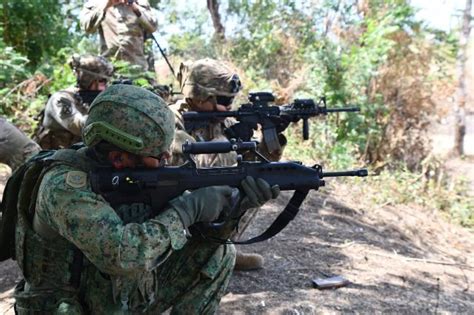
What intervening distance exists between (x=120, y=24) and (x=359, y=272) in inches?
170

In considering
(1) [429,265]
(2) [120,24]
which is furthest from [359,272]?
(2) [120,24]

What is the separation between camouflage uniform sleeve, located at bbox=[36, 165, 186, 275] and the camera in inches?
77.9

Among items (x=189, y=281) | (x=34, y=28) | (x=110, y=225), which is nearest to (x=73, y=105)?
(x=189, y=281)

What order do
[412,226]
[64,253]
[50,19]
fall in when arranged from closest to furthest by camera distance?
[64,253] → [412,226] → [50,19]

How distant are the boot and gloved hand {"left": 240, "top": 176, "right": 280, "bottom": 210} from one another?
156 cm

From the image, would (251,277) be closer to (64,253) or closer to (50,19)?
(64,253)

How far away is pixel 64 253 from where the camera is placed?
2277 millimetres

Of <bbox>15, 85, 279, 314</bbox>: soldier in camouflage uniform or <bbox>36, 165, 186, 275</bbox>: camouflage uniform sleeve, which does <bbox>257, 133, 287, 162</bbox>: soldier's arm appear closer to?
<bbox>15, 85, 279, 314</bbox>: soldier in camouflage uniform

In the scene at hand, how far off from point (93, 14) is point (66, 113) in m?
2.28

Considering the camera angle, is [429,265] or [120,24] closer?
[429,265]

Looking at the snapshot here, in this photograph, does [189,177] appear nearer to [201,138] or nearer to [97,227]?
[97,227]

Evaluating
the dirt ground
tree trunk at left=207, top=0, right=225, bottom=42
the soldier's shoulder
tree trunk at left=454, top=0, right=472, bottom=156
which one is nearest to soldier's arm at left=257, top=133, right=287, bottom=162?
the dirt ground

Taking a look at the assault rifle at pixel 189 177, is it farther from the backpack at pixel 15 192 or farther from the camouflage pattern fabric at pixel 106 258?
the backpack at pixel 15 192

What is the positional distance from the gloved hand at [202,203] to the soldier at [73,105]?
2.98 metres
